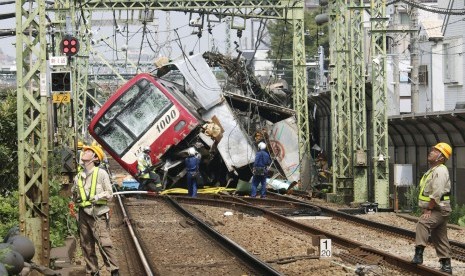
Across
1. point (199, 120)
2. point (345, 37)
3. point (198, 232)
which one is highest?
point (345, 37)

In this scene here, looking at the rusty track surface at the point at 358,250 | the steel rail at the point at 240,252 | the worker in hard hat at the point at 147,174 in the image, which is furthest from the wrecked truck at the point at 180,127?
the steel rail at the point at 240,252

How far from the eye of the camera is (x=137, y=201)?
32.3 m

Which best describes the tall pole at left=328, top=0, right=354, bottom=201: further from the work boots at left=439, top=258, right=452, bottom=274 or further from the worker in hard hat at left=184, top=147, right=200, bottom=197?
the work boots at left=439, top=258, right=452, bottom=274

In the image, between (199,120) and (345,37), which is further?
(199,120)

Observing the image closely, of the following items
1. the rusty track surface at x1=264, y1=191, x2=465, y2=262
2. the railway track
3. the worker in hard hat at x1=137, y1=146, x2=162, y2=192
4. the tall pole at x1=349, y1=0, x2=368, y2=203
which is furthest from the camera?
the worker in hard hat at x1=137, y1=146, x2=162, y2=192

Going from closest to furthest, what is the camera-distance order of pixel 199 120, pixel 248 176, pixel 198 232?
1. pixel 198 232
2. pixel 199 120
3. pixel 248 176

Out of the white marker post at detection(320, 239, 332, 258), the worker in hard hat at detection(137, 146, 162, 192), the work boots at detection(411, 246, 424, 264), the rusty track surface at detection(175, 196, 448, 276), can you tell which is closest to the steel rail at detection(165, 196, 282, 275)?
the white marker post at detection(320, 239, 332, 258)

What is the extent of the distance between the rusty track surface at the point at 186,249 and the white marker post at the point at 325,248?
3.33 feet

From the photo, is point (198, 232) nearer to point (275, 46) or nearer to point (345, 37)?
point (345, 37)

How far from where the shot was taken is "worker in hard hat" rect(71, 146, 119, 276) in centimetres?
1296

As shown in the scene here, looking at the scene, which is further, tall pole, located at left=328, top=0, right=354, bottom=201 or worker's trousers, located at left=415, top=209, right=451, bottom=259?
tall pole, located at left=328, top=0, right=354, bottom=201

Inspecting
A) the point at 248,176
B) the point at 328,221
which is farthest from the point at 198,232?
the point at 248,176

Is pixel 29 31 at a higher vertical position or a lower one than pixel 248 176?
higher

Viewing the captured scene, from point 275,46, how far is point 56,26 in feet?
211
